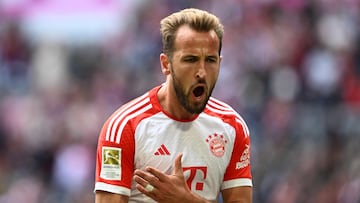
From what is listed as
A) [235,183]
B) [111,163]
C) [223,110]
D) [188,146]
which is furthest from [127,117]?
[235,183]

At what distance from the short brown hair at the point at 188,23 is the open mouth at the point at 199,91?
29 centimetres

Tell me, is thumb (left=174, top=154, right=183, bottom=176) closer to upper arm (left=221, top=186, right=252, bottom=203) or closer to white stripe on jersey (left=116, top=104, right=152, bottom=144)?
white stripe on jersey (left=116, top=104, right=152, bottom=144)

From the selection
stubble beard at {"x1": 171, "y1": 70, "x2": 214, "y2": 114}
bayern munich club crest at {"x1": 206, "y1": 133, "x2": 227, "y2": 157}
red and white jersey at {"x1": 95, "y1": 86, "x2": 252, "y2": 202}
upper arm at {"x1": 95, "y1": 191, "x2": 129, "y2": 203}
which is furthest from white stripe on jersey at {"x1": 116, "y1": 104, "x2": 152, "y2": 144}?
bayern munich club crest at {"x1": 206, "y1": 133, "x2": 227, "y2": 157}

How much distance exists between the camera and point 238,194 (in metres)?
7.84

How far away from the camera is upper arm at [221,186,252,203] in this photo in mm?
7824

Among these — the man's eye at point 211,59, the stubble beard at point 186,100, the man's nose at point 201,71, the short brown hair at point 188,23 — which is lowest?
the stubble beard at point 186,100

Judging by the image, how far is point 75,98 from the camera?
1719cm

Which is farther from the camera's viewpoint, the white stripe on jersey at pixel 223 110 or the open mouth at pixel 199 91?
the white stripe on jersey at pixel 223 110

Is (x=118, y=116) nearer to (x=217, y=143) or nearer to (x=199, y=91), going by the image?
(x=199, y=91)

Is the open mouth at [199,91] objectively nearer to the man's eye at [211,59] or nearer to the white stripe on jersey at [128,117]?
the man's eye at [211,59]

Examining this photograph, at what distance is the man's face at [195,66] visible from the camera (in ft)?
24.2

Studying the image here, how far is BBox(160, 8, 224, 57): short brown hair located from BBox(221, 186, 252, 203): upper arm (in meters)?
1.00

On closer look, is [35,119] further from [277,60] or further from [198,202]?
[198,202]

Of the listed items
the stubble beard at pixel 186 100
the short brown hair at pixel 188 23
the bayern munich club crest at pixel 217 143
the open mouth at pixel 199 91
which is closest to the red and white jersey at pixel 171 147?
the bayern munich club crest at pixel 217 143
